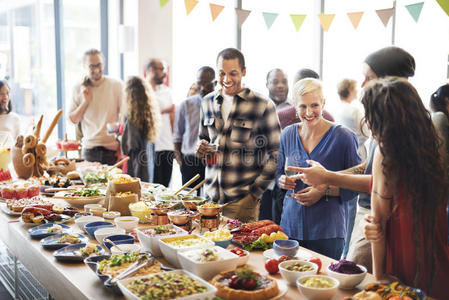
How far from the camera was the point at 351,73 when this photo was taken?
25.0 ft

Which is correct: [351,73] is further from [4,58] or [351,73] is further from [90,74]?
[4,58]

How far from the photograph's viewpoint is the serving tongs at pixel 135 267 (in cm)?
161

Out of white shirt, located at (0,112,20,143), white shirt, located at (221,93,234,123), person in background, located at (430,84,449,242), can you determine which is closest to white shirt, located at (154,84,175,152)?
white shirt, located at (0,112,20,143)

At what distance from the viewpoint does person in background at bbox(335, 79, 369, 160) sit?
206 inches

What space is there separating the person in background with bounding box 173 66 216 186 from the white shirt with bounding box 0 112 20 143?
1498 millimetres

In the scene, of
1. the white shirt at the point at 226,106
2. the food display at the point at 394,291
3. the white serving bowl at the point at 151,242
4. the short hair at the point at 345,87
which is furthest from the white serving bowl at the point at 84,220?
the short hair at the point at 345,87

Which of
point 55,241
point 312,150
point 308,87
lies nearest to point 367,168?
point 312,150

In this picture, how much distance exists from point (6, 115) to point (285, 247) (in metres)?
3.55

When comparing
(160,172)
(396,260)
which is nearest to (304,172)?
(396,260)

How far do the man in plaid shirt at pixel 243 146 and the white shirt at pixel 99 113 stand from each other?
2045 millimetres

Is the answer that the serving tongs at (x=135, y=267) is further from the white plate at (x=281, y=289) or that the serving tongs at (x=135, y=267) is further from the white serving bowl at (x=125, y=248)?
Answer: the white plate at (x=281, y=289)

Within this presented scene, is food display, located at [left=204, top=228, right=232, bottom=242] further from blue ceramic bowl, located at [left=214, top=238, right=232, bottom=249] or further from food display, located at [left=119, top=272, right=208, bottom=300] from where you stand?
food display, located at [left=119, top=272, right=208, bottom=300]

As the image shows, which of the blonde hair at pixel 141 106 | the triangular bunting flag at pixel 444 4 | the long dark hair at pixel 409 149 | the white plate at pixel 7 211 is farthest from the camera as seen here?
the blonde hair at pixel 141 106

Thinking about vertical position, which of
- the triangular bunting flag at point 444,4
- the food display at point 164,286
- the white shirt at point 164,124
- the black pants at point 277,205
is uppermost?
the triangular bunting flag at point 444,4
